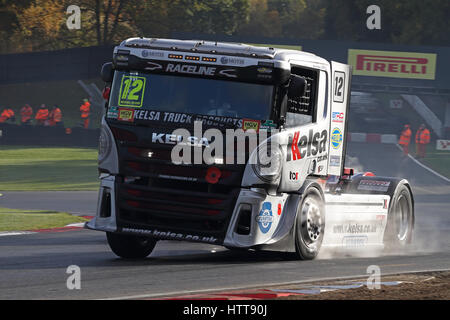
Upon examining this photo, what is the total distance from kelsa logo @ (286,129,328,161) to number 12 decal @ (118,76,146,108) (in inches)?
75.8

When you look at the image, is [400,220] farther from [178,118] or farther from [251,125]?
[178,118]

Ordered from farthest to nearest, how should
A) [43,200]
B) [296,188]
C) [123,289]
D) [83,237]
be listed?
[43,200], [83,237], [296,188], [123,289]

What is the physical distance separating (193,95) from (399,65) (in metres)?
41.0

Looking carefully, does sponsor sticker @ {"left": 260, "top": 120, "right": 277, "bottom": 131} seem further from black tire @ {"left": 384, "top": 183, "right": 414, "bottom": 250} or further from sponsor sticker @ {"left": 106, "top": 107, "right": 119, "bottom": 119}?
black tire @ {"left": 384, "top": 183, "right": 414, "bottom": 250}

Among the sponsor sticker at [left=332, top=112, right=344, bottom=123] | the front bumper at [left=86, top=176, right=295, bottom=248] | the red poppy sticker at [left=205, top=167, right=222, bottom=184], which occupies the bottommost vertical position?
the front bumper at [left=86, top=176, right=295, bottom=248]

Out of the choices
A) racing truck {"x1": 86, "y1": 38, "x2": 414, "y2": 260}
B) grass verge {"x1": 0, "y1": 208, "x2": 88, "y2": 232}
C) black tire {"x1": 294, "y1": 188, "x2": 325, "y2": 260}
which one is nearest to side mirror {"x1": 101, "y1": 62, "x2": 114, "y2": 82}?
racing truck {"x1": 86, "y1": 38, "x2": 414, "y2": 260}

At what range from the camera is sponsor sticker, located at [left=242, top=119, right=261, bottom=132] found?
10.7 meters

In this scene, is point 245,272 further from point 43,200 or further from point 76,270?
point 43,200

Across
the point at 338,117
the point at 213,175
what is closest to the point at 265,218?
the point at 213,175

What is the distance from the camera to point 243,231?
10.8 metres

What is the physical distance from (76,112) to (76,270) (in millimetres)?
52975

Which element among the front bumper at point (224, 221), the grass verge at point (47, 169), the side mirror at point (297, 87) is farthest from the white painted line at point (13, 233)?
the grass verge at point (47, 169)

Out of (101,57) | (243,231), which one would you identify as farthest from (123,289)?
(101,57)

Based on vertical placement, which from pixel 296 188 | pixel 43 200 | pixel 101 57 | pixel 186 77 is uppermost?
pixel 101 57
